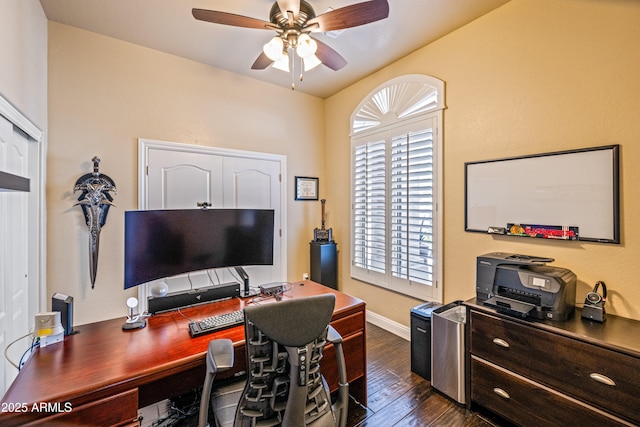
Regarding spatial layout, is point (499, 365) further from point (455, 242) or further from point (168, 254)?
point (168, 254)

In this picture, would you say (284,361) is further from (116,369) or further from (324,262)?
(324,262)

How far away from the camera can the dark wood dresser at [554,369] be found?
137 cm

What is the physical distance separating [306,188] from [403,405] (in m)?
2.69

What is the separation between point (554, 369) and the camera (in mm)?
1567

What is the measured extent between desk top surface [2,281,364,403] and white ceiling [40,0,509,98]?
2.35m

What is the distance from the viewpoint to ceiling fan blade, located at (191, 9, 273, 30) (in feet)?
5.57

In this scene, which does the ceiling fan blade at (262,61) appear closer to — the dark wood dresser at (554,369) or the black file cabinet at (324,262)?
the black file cabinet at (324,262)

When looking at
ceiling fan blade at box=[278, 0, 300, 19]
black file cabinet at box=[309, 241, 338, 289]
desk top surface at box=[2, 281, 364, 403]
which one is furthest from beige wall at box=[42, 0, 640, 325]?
ceiling fan blade at box=[278, 0, 300, 19]

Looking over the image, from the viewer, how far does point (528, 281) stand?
1.74 meters

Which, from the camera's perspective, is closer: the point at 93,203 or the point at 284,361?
the point at 284,361

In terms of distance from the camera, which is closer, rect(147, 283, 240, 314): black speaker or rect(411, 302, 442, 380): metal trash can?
rect(147, 283, 240, 314): black speaker

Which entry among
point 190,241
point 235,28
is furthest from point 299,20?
point 190,241

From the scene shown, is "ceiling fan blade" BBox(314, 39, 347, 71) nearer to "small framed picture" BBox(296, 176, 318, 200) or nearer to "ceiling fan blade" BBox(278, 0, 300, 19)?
"ceiling fan blade" BBox(278, 0, 300, 19)

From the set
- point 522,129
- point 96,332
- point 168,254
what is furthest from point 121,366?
point 522,129
